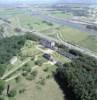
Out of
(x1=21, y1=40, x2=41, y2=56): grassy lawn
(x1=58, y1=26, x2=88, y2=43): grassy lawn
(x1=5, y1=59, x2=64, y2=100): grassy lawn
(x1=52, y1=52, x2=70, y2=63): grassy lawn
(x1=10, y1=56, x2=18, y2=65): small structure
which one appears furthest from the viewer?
(x1=58, y1=26, x2=88, y2=43): grassy lawn

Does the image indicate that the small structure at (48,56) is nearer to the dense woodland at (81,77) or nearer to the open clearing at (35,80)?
the open clearing at (35,80)

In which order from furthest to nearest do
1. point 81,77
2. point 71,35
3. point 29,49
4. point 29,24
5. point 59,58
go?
point 29,24
point 71,35
point 29,49
point 59,58
point 81,77

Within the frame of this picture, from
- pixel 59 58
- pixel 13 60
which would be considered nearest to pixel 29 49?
pixel 13 60

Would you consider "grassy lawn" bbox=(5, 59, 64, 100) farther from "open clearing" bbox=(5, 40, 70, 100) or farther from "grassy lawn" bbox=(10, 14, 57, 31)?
"grassy lawn" bbox=(10, 14, 57, 31)

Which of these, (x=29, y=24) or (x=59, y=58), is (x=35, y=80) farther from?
(x=29, y=24)

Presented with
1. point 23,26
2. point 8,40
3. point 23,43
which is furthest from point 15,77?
point 23,26

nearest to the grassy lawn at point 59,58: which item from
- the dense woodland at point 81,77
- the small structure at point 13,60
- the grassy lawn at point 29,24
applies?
the dense woodland at point 81,77

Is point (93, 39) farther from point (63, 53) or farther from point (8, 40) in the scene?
point (8, 40)

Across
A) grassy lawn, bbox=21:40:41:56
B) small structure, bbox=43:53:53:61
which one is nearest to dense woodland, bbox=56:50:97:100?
small structure, bbox=43:53:53:61
